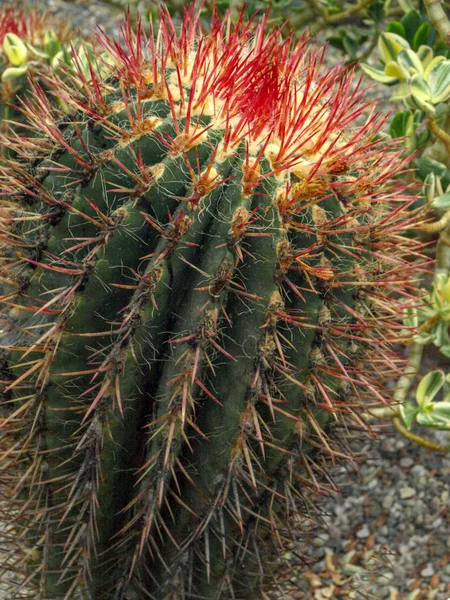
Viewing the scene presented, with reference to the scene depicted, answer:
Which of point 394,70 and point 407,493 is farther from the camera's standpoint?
point 407,493

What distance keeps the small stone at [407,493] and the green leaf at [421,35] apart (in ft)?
3.06

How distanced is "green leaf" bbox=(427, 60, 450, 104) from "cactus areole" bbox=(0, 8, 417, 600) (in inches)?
13.8

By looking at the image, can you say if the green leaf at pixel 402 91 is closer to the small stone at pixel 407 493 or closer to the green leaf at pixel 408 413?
the green leaf at pixel 408 413

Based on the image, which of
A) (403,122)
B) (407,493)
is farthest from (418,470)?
(403,122)

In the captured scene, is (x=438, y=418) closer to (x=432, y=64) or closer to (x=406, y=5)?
(x=432, y=64)

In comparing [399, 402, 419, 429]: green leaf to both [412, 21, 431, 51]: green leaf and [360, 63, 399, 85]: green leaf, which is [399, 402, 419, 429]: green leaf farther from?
[412, 21, 431, 51]: green leaf

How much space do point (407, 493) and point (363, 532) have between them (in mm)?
130

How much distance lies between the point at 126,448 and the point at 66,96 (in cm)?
48

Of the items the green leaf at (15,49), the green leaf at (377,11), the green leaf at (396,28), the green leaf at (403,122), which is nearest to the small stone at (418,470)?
the green leaf at (403,122)

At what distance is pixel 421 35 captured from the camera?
161 cm

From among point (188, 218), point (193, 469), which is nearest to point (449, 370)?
point (193, 469)

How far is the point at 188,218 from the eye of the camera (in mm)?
901

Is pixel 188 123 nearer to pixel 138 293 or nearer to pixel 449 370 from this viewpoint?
pixel 138 293

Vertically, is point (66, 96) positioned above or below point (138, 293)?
above
